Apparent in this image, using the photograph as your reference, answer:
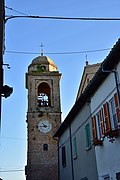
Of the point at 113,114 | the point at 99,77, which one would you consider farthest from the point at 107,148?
the point at 99,77

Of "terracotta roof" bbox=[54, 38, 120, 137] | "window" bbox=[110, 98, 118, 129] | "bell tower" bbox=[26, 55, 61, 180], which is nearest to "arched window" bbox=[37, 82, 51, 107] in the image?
"bell tower" bbox=[26, 55, 61, 180]

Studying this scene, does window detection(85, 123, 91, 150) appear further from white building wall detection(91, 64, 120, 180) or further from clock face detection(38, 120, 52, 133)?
clock face detection(38, 120, 52, 133)

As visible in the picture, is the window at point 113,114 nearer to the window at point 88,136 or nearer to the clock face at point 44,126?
the window at point 88,136

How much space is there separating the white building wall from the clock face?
57.7 feet

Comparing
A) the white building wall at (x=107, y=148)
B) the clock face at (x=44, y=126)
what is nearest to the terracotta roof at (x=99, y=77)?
the white building wall at (x=107, y=148)

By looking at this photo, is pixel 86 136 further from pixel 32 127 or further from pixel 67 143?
pixel 32 127

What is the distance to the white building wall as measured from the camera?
424 inches

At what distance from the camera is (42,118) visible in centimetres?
3119

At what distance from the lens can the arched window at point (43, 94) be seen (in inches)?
1277

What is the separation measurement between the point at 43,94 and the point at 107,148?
22638 mm

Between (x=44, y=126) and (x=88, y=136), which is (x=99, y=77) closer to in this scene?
(x=88, y=136)

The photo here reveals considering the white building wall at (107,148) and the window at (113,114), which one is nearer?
the white building wall at (107,148)

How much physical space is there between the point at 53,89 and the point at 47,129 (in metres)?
4.73

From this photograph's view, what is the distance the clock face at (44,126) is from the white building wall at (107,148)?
17587 millimetres
